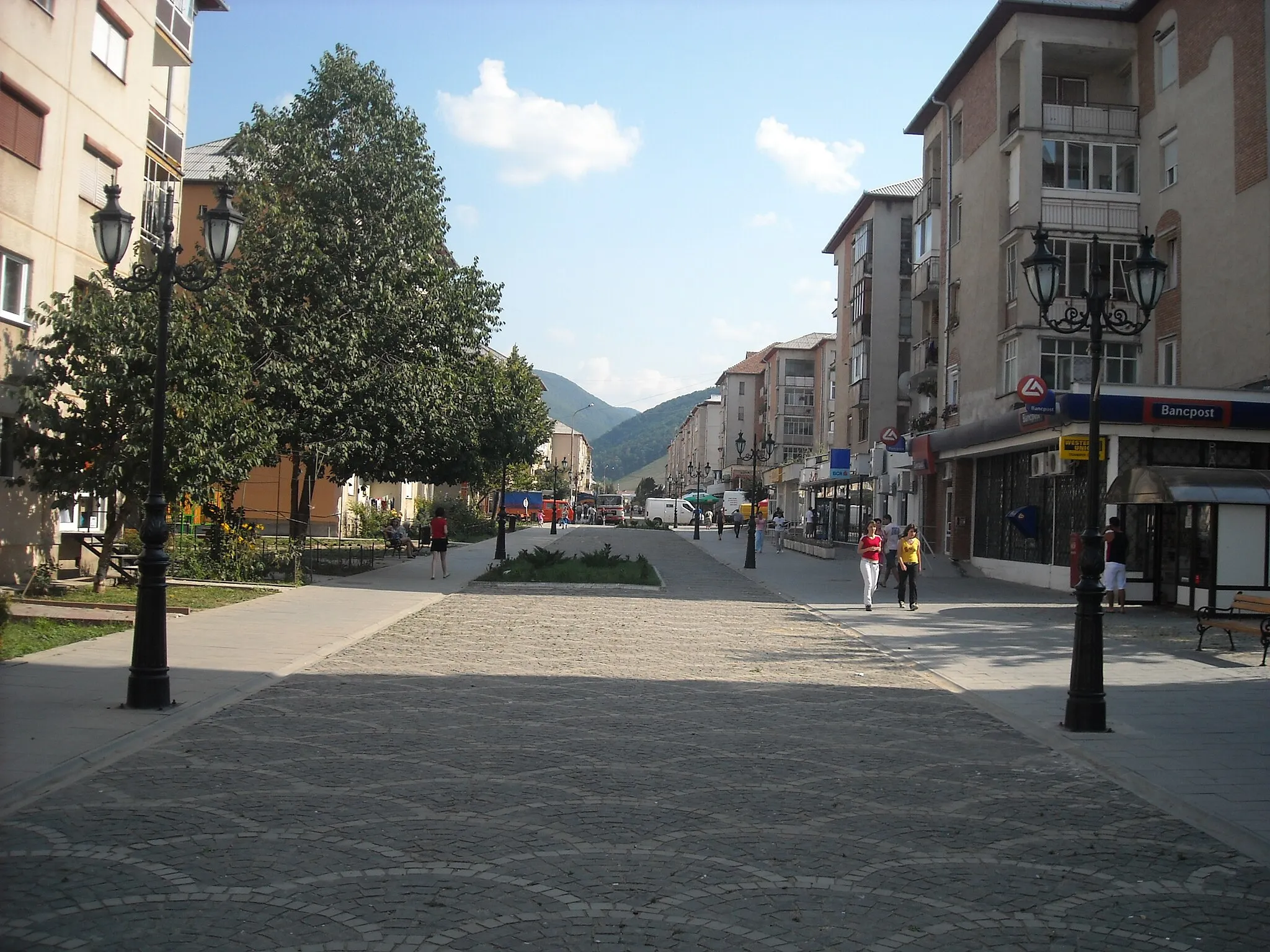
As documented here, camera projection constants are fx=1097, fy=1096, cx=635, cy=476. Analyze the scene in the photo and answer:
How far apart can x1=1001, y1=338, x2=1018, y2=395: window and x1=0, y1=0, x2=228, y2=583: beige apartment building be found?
22065 millimetres

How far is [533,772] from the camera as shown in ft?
23.7

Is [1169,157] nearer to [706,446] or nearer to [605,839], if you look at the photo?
[605,839]

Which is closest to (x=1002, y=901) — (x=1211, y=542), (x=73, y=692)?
(x=73, y=692)

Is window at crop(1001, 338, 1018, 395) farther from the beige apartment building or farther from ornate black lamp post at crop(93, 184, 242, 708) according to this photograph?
ornate black lamp post at crop(93, 184, 242, 708)

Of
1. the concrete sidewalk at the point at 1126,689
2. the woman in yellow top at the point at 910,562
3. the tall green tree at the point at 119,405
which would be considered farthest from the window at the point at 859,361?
the tall green tree at the point at 119,405

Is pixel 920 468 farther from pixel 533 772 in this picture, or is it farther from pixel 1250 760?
pixel 533 772

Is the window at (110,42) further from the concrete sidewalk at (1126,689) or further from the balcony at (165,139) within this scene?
the concrete sidewalk at (1126,689)

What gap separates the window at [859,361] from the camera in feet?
173

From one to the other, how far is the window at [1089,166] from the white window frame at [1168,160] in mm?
1028

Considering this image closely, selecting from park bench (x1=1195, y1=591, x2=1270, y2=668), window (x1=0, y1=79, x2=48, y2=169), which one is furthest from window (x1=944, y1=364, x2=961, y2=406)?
window (x1=0, y1=79, x2=48, y2=169)

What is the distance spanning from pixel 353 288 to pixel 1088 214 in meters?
19.6

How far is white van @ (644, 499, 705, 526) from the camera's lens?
9175 centimetres

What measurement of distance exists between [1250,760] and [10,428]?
17663mm

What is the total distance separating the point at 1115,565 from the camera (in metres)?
20.5
